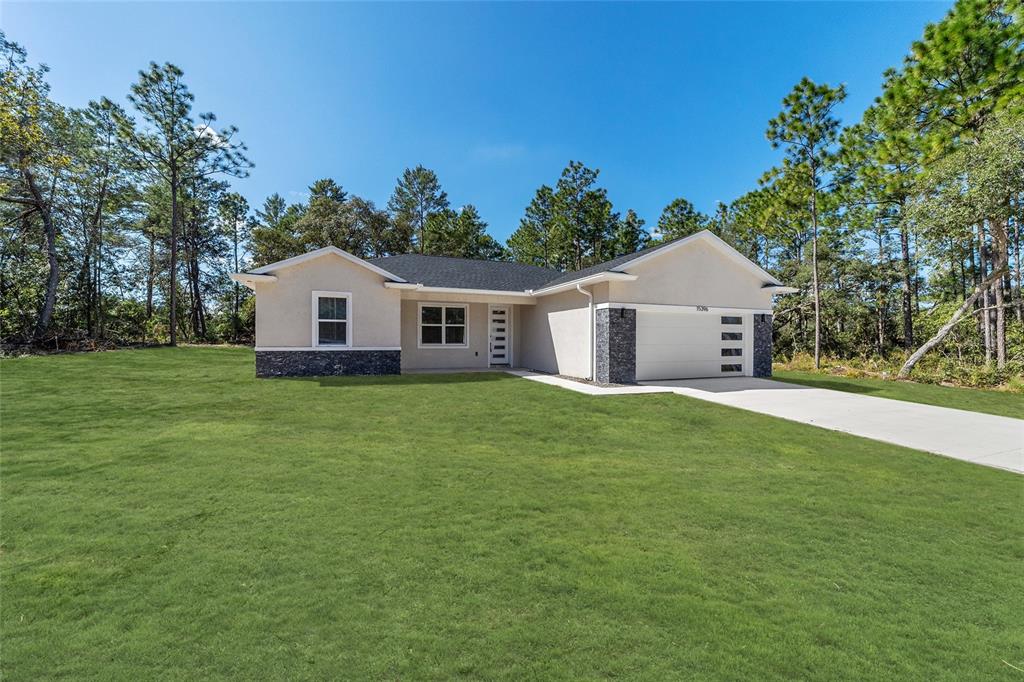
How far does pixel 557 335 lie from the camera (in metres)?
14.2

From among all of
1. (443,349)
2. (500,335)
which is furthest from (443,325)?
(500,335)

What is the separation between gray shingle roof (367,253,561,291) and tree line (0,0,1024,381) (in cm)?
971

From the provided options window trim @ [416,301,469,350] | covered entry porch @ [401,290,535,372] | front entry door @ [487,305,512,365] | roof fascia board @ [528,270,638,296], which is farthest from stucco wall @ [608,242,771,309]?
window trim @ [416,301,469,350]

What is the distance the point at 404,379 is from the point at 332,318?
9.53 ft

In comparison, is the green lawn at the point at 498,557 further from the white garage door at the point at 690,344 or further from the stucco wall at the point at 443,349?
the stucco wall at the point at 443,349

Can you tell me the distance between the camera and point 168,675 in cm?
192

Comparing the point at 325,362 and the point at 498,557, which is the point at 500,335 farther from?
the point at 498,557

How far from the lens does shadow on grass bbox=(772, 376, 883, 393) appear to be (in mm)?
11234

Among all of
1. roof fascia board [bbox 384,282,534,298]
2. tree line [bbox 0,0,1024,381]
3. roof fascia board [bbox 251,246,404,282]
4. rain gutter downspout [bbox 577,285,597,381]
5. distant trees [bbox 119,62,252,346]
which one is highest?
distant trees [bbox 119,62,252,346]

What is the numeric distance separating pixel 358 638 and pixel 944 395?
46.9ft

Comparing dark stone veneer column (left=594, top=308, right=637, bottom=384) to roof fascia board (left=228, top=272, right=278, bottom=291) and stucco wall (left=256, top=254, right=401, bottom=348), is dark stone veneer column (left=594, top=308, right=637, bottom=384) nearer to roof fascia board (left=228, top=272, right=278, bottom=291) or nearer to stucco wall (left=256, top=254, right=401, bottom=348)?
stucco wall (left=256, top=254, right=401, bottom=348)

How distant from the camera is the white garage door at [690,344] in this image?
12.6m

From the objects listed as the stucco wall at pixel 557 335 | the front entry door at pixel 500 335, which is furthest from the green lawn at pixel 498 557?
the front entry door at pixel 500 335

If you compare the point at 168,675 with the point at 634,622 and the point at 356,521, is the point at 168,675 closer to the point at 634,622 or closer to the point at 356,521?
the point at 356,521
